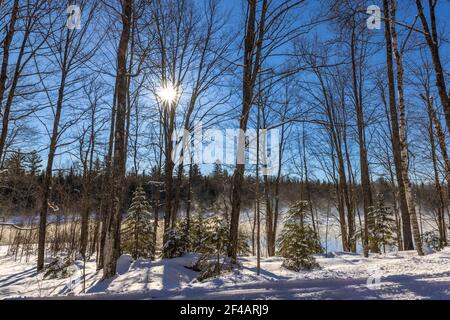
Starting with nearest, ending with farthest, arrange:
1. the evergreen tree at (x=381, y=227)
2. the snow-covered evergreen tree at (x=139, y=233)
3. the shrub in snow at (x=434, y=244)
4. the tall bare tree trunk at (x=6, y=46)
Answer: the tall bare tree trunk at (x=6, y=46) < the shrub in snow at (x=434, y=244) < the snow-covered evergreen tree at (x=139, y=233) < the evergreen tree at (x=381, y=227)

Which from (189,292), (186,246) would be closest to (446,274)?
(189,292)

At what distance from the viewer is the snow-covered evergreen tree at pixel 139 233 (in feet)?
43.3

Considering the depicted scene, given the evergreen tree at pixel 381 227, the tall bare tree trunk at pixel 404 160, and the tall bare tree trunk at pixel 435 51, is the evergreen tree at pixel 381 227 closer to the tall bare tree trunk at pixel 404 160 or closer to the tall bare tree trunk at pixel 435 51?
the tall bare tree trunk at pixel 404 160

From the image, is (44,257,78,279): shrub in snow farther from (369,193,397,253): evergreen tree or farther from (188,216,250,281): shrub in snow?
(369,193,397,253): evergreen tree

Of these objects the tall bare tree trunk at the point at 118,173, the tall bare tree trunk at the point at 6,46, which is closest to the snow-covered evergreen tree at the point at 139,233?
the tall bare tree trunk at the point at 118,173

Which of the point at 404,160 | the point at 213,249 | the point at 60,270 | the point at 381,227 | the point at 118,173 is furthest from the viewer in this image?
the point at 381,227

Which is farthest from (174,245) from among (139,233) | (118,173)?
(139,233)

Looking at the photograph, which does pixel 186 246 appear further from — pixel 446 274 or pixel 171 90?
pixel 446 274

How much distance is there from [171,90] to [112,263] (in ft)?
25.7

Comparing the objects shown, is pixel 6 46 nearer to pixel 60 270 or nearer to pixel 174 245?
pixel 60 270

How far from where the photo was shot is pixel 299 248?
300 inches

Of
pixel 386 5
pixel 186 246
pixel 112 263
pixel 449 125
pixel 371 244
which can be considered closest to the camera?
pixel 112 263

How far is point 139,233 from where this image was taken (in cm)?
1362

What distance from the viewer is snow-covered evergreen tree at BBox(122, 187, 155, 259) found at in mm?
13195
